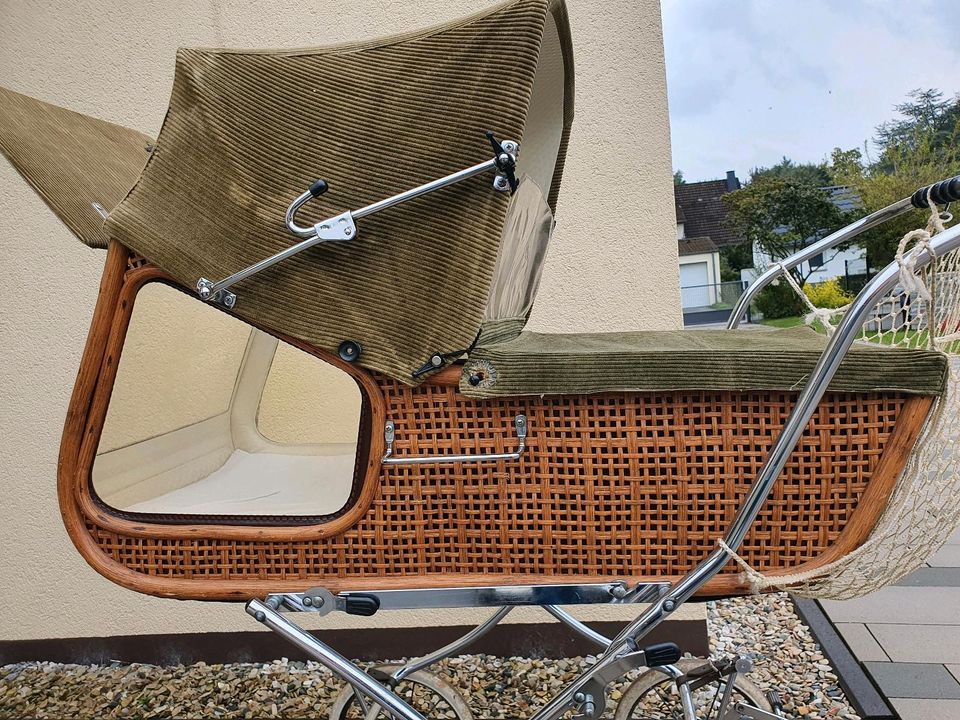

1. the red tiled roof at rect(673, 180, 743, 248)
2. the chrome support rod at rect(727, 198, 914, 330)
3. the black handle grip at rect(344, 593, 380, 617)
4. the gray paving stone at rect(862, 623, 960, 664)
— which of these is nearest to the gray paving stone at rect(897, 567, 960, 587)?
the gray paving stone at rect(862, 623, 960, 664)

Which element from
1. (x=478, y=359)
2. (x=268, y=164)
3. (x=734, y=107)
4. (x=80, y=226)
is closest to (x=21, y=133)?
(x=80, y=226)

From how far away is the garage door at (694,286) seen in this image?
215cm

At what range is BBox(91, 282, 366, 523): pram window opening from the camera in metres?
1.19

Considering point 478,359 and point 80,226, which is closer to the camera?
point 478,359

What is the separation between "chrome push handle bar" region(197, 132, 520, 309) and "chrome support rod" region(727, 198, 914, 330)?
75 cm

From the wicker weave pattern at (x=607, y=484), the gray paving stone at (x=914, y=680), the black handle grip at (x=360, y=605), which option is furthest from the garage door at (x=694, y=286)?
the black handle grip at (x=360, y=605)

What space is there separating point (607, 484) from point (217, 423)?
3.55 feet

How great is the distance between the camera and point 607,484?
983 mm

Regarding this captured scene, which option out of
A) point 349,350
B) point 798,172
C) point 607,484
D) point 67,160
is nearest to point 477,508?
point 607,484

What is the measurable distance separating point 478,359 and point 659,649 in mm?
514

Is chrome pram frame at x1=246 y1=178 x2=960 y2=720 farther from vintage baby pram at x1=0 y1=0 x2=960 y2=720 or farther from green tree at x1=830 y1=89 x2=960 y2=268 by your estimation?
green tree at x1=830 y1=89 x2=960 y2=268

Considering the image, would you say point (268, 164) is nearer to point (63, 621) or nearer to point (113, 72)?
point (113, 72)

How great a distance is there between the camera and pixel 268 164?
3.35 feet

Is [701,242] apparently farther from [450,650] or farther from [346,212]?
[346,212]
